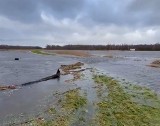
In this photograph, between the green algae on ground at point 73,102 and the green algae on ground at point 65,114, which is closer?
the green algae on ground at point 65,114

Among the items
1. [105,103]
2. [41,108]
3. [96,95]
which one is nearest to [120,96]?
[96,95]

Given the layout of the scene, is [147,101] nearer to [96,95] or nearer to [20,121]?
[96,95]

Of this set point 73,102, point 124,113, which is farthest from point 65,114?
point 124,113

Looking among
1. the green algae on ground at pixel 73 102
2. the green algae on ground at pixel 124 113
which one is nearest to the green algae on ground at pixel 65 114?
the green algae on ground at pixel 73 102

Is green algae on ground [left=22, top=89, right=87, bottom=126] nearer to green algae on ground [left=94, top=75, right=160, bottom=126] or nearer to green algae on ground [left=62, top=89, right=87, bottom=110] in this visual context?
green algae on ground [left=62, top=89, right=87, bottom=110]

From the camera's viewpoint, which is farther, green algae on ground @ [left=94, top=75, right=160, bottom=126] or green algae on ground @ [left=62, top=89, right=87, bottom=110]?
green algae on ground @ [left=62, top=89, right=87, bottom=110]

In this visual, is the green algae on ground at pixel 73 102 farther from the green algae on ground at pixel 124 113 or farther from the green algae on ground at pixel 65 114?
the green algae on ground at pixel 124 113

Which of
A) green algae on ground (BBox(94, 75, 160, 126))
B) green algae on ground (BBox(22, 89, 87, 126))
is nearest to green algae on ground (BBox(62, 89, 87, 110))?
green algae on ground (BBox(22, 89, 87, 126))

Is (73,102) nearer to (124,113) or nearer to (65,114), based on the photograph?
(65,114)

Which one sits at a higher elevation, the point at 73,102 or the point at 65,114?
the point at 65,114

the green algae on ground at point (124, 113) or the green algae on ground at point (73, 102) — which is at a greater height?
the green algae on ground at point (124, 113)

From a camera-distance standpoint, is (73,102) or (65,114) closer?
(65,114)

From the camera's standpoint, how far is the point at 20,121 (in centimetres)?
1503

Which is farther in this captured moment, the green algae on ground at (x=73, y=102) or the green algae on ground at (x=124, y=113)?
the green algae on ground at (x=73, y=102)
